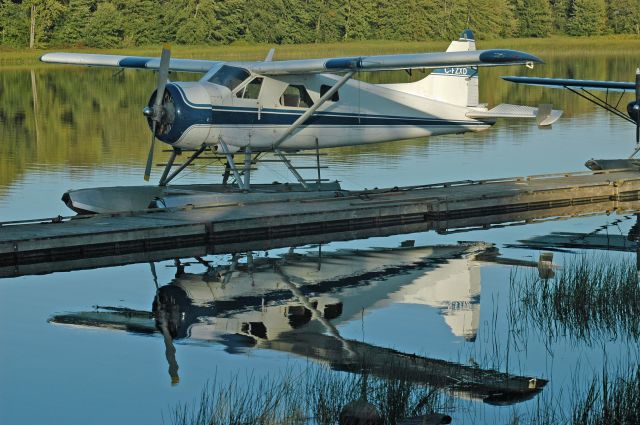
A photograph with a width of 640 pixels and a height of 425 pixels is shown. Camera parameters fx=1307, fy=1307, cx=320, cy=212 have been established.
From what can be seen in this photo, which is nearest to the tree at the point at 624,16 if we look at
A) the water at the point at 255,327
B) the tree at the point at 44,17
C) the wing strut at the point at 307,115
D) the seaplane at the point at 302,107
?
the tree at the point at 44,17

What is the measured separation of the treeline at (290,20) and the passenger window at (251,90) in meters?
56.4

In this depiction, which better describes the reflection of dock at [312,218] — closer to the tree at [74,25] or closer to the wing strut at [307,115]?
the wing strut at [307,115]

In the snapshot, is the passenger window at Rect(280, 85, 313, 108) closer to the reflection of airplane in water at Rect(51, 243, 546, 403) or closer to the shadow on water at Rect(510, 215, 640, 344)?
the reflection of airplane in water at Rect(51, 243, 546, 403)

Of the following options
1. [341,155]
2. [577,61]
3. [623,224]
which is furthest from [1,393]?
[577,61]

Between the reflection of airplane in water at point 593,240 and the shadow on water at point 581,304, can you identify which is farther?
the reflection of airplane in water at point 593,240

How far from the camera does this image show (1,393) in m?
9.25

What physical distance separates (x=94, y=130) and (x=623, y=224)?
18974 mm

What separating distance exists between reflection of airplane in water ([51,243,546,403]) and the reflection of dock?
76 centimetres

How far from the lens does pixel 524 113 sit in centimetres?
2039

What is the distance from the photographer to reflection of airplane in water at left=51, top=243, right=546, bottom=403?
9.53 m

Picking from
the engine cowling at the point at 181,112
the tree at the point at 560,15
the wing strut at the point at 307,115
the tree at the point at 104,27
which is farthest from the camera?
the tree at the point at 560,15

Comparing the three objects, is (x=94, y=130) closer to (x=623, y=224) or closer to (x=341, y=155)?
(x=341, y=155)

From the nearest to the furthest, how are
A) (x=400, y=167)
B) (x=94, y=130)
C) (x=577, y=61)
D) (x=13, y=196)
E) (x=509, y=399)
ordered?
(x=509, y=399), (x=13, y=196), (x=400, y=167), (x=94, y=130), (x=577, y=61)

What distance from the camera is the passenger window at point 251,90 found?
17.8 m
